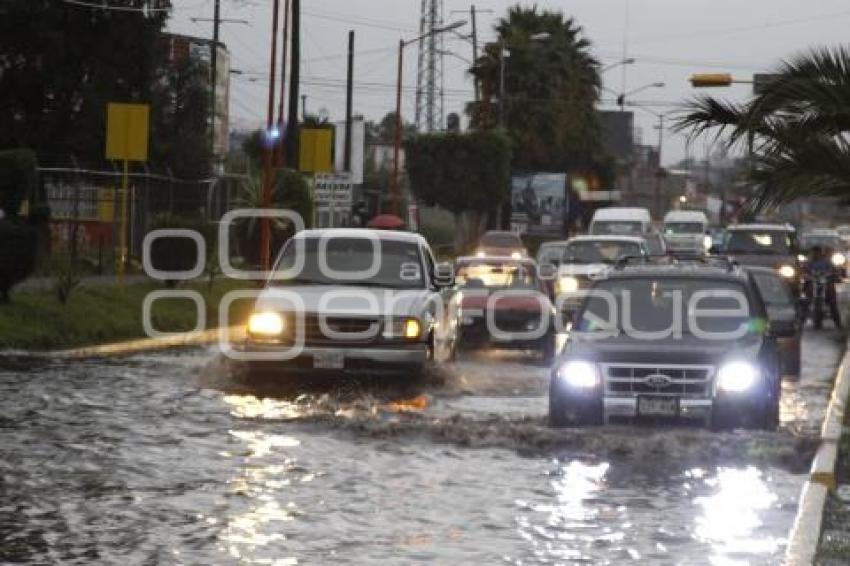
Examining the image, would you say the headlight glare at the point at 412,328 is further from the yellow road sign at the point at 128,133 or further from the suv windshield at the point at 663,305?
the yellow road sign at the point at 128,133

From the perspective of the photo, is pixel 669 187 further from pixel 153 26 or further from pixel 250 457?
pixel 250 457

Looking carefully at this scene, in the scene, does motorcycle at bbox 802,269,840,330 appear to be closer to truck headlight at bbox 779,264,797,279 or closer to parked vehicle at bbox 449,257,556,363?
truck headlight at bbox 779,264,797,279

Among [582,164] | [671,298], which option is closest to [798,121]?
[671,298]

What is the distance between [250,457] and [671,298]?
14.8 feet

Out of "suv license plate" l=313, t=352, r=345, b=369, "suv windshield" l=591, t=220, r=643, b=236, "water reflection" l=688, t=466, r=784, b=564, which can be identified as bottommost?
"water reflection" l=688, t=466, r=784, b=564

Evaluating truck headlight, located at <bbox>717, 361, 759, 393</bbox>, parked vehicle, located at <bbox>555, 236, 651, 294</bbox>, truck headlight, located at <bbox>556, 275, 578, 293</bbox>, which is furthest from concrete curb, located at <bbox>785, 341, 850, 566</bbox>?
parked vehicle, located at <bbox>555, 236, 651, 294</bbox>

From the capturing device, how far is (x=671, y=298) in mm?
15828

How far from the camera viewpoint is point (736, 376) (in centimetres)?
1443

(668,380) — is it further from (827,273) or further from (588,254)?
(827,273)

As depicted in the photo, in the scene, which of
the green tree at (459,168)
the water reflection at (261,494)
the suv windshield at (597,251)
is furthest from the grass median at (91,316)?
the green tree at (459,168)

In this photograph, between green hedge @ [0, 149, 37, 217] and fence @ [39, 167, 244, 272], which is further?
fence @ [39, 167, 244, 272]

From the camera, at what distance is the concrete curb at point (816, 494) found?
30.8ft

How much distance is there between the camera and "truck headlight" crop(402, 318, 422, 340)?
18.9 metres

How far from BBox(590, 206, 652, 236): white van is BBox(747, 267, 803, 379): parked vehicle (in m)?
29.2
